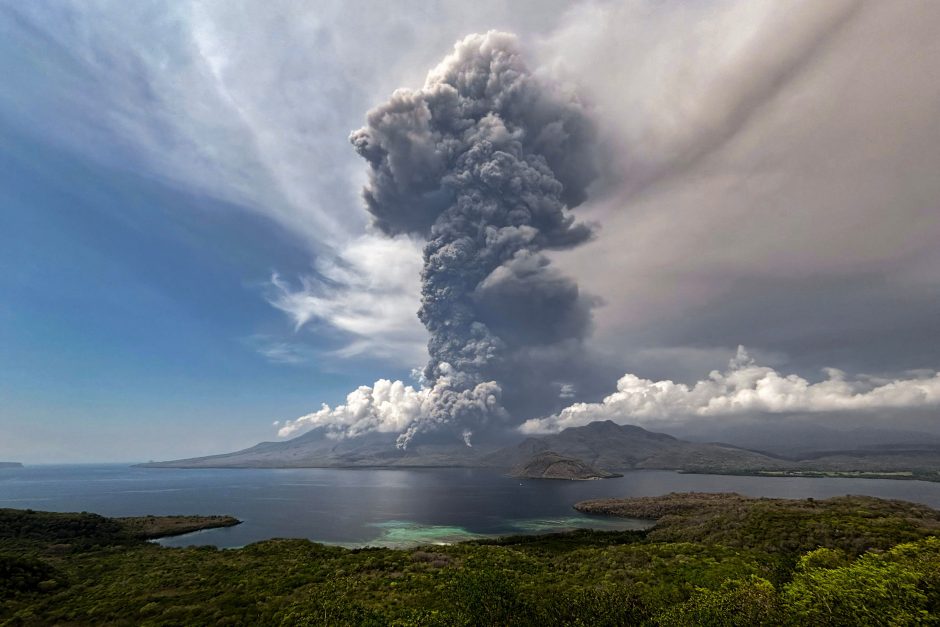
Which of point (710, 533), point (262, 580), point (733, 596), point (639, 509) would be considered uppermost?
point (733, 596)

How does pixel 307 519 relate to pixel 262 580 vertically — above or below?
below

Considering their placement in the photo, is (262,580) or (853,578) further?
(262,580)

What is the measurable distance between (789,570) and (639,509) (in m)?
172

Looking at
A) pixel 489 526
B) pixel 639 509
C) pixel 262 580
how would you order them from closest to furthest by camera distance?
1. pixel 262 580
2. pixel 489 526
3. pixel 639 509

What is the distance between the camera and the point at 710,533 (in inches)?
3777

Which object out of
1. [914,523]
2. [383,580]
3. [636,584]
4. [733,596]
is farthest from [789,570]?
[914,523]

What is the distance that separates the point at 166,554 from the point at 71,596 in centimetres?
3946

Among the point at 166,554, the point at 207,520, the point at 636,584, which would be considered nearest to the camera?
the point at 636,584

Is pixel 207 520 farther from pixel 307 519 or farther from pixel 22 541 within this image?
pixel 22 541

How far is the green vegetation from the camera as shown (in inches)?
1235

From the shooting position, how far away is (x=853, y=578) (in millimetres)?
32281

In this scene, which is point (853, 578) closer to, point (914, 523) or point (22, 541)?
point (914, 523)

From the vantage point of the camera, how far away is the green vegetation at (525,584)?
3138 centimetres

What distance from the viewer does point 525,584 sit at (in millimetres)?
47406
